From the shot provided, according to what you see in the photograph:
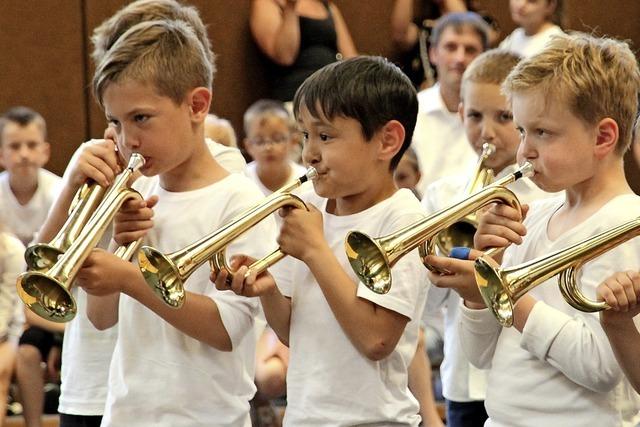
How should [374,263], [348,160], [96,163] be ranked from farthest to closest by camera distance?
[96,163] → [348,160] → [374,263]

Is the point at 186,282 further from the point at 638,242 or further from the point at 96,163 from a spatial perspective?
the point at 638,242

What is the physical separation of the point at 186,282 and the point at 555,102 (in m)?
0.79

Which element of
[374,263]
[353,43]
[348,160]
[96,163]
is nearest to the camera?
[374,263]

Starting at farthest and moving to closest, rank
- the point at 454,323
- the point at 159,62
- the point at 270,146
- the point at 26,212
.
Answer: the point at 270,146 < the point at 26,212 < the point at 454,323 < the point at 159,62

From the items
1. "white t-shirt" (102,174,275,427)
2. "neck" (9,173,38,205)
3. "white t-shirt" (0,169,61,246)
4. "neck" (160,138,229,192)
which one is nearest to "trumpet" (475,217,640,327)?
"white t-shirt" (102,174,275,427)

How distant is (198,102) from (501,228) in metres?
0.71

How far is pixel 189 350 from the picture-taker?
7.35ft

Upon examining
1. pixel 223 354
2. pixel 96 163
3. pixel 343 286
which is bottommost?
pixel 223 354

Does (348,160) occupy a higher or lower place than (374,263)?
higher

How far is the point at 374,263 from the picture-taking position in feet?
6.78

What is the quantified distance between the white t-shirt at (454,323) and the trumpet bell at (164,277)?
2.80 ft

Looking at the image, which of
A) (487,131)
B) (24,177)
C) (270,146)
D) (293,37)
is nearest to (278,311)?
(487,131)

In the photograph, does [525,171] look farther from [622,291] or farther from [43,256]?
[43,256]

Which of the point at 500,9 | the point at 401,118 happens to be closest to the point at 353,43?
the point at 500,9
